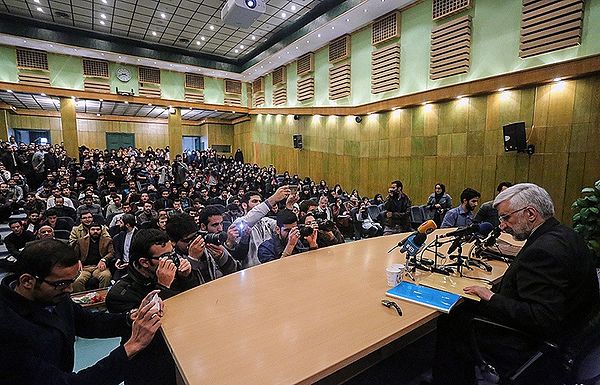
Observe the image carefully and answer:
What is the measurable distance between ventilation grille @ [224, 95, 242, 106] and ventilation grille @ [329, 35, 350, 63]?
6.15 m

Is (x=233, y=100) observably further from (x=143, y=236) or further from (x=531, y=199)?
(x=531, y=199)

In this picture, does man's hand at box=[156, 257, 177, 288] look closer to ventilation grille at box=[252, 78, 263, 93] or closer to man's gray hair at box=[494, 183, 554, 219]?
man's gray hair at box=[494, 183, 554, 219]

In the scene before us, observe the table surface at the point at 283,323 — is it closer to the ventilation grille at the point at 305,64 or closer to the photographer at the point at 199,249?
the photographer at the point at 199,249

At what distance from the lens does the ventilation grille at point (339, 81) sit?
32.2 ft

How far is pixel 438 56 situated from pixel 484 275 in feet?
22.3

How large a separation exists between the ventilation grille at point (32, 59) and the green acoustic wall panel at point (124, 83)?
1.99 meters

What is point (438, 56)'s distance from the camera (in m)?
7.17

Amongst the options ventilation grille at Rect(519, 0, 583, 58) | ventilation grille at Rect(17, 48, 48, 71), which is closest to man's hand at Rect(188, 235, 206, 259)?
ventilation grille at Rect(519, 0, 583, 58)

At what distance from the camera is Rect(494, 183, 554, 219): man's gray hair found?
1.67 meters

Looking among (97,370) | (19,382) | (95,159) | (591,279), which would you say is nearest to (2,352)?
(19,382)

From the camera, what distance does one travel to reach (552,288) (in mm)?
1440

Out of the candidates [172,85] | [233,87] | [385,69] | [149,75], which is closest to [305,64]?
[385,69]

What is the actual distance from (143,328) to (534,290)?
1.84 metres

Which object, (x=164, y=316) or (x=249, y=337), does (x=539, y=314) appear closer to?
(x=249, y=337)
